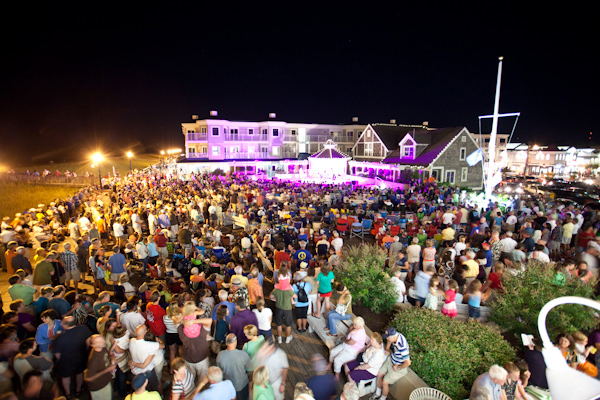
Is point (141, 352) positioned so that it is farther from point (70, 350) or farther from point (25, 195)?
point (25, 195)

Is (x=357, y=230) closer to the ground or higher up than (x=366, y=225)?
closer to the ground

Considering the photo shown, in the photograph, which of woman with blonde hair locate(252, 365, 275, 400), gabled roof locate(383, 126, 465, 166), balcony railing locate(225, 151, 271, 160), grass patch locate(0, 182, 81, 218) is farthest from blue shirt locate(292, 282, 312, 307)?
balcony railing locate(225, 151, 271, 160)

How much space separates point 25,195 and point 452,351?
32.8 m

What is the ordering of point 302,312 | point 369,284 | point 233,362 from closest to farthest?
point 233,362
point 302,312
point 369,284

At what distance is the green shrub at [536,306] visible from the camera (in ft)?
16.1

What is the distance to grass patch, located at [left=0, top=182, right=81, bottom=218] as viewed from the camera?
22.2 meters

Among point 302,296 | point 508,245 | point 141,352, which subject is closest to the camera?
point 141,352

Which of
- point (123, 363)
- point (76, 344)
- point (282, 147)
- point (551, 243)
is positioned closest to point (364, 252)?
point (123, 363)

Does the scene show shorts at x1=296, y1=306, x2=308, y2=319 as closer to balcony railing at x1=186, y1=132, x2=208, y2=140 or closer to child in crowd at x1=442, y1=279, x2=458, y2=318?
child in crowd at x1=442, y1=279, x2=458, y2=318

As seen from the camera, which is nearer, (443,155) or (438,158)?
(438,158)

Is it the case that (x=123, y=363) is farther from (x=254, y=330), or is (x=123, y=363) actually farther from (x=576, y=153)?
(x=576, y=153)

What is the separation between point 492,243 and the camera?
841cm

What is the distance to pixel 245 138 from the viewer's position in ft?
137

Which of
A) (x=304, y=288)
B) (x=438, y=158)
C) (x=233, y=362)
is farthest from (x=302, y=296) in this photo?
(x=438, y=158)
